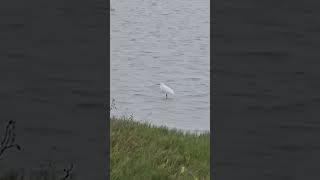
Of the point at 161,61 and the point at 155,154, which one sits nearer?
the point at 155,154

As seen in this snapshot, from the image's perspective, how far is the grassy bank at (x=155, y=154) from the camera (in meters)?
5.15

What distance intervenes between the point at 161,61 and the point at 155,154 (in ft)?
22.8

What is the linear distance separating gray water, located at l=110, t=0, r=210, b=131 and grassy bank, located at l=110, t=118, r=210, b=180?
1.67 meters

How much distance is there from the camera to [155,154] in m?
5.79

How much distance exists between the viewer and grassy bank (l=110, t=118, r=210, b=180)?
16.9ft

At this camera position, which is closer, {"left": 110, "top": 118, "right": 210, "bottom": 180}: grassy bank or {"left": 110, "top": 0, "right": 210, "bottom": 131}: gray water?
{"left": 110, "top": 118, "right": 210, "bottom": 180}: grassy bank

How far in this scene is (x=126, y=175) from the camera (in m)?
4.82

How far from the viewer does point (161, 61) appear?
12625 millimetres

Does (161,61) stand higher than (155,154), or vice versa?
(161,61)

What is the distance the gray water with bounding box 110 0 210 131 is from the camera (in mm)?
9320
